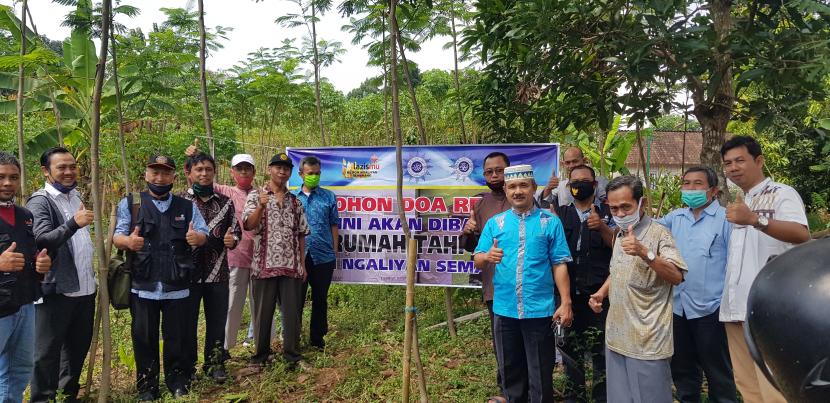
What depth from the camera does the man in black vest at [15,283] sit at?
3156 millimetres

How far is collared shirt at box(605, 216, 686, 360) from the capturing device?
2.87m

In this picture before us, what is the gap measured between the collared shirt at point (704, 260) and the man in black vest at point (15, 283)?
13.2 feet

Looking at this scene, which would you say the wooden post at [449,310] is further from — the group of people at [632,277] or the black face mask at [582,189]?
the black face mask at [582,189]

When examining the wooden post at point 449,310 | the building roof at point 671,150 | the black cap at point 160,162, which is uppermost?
the building roof at point 671,150

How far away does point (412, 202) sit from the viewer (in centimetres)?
555

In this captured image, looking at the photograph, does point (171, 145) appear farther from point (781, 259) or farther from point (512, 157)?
point (781, 259)

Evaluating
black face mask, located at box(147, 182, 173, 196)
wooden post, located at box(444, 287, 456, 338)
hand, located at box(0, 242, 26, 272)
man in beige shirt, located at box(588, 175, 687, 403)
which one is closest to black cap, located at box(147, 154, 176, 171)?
black face mask, located at box(147, 182, 173, 196)

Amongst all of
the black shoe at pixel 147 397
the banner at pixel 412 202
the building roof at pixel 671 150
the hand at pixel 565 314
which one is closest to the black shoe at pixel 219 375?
the black shoe at pixel 147 397

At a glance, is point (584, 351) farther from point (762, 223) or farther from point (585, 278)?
point (762, 223)

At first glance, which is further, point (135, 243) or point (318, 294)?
point (318, 294)

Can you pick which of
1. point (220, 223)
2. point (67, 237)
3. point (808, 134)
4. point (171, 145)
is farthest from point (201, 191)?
point (171, 145)

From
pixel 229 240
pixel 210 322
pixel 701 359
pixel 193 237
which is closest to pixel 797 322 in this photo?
pixel 701 359

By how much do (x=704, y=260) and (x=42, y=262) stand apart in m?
4.10

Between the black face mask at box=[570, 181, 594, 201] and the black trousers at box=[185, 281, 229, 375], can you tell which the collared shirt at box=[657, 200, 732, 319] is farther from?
the black trousers at box=[185, 281, 229, 375]
